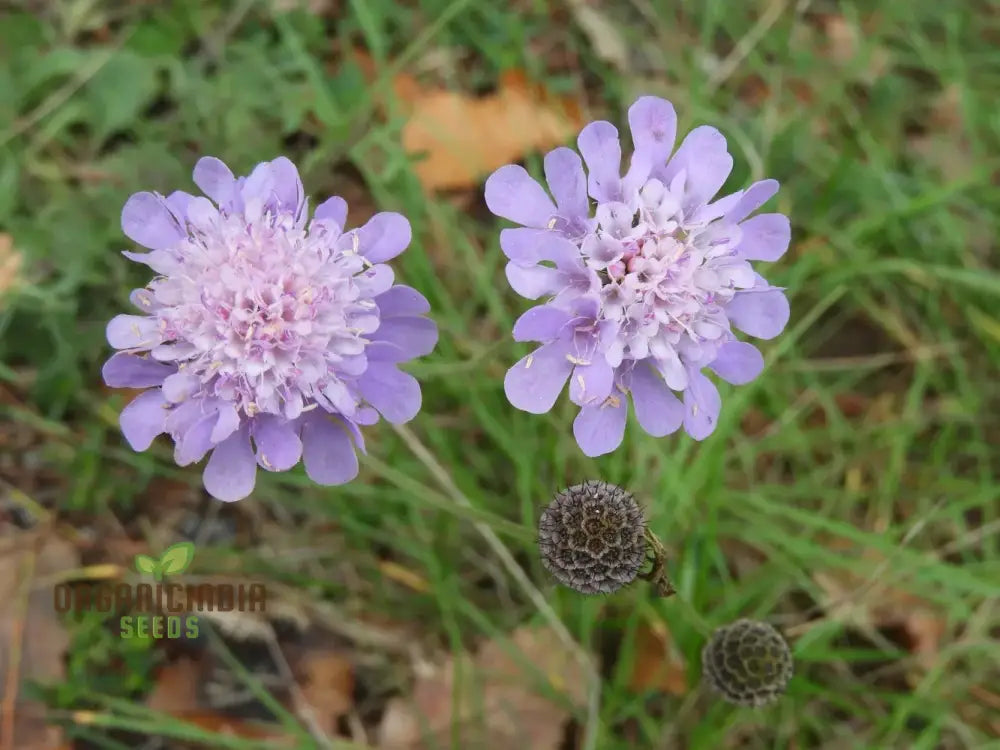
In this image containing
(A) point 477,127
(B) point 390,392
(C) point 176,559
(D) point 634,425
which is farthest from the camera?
(A) point 477,127

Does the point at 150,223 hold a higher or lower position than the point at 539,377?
higher

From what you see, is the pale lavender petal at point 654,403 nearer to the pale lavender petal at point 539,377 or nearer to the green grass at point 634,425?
the pale lavender petal at point 539,377

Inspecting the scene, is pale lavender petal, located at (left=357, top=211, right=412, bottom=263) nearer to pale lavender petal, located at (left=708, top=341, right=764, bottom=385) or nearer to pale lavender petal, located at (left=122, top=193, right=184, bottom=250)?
pale lavender petal, located at (left=122, top=193, right=184, bottom=250)

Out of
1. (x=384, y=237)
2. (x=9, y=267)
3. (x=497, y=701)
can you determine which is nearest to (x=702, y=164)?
(x=384, y=237)

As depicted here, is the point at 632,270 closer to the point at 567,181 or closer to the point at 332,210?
the point at 567,181

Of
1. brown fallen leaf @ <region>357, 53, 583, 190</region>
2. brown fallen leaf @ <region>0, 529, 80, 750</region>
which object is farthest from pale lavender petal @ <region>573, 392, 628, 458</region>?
brown fallen leaf @ <region>0, 529, 80, 750</region>

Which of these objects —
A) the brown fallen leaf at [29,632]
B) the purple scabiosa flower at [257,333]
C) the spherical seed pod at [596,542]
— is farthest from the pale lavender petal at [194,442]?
the brown fallen leaf at [29,632]

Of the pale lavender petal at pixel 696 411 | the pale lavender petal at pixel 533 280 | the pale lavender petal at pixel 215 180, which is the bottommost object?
the pale lavender petal at pixel 696 411
